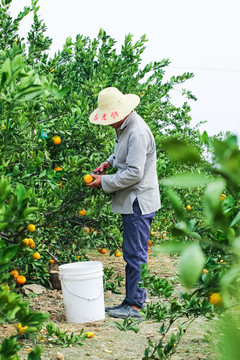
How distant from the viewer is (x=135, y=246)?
4.07 meters

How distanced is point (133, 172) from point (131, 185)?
0.20 m

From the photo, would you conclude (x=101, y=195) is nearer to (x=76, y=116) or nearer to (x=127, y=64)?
(x=76, y=116)

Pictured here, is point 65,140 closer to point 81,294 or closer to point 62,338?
point 81,294

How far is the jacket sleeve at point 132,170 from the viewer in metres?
3.88

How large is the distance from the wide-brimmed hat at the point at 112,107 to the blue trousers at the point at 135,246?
745 millimetres

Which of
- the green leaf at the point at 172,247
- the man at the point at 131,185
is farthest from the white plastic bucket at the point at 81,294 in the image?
the green leaf at the point at 172,247

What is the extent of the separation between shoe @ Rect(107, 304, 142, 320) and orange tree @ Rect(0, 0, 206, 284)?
687 millimetres

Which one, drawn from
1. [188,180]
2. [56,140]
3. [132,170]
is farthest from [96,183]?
[188,180]

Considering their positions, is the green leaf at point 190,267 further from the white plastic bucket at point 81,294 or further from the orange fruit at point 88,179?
the white plastic bucket at point 81,294

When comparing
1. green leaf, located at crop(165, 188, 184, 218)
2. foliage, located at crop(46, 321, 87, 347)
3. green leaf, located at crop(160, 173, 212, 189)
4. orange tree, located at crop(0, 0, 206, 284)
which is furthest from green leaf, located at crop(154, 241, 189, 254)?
foliage, located at crop(46, 321, 87, 347)

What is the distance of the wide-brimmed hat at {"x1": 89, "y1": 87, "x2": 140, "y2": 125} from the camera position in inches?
157

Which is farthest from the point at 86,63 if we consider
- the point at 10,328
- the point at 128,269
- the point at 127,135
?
the point at 10,328

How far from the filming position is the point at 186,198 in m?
6.73

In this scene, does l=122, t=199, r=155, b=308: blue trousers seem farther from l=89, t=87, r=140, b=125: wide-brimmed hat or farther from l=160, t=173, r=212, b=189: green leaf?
l=160, t=173, r=212, b=189: green leaf
